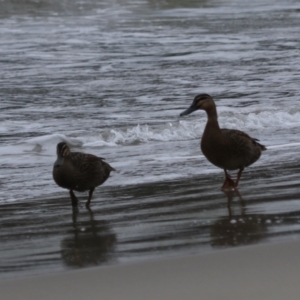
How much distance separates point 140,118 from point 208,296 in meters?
7.86

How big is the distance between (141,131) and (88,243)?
5302 millimetres

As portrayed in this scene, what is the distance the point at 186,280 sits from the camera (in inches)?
187

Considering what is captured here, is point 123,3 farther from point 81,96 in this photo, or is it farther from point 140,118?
point 140,118

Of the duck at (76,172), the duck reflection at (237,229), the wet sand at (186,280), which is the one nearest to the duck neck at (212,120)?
the duck at (76,172)

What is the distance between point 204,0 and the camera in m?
34.0

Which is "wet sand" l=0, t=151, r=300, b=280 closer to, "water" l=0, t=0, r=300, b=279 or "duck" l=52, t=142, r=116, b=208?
"water" l=0, t=0, r=300, b=279

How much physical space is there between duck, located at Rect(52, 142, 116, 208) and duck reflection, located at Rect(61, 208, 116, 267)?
1.47 feet

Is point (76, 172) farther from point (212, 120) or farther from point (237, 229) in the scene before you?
point (237, 229)

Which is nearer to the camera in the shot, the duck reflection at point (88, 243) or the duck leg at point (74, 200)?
the duck reflection at point (88, 243)

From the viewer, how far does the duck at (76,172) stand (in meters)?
7.07

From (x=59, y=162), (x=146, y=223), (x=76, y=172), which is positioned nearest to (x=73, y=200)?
(x=76, y=172)

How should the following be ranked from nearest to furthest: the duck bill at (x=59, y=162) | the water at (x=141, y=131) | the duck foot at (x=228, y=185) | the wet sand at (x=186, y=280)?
the wet sand at (x=186, y=280) < the water at (x=141, y=131) < the duck bill at (x=59, y=162) < the duck foot at (x=228, y=185)

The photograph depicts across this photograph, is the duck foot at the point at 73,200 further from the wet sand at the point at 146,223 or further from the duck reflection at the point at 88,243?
the duck reflection at the point at 88,243

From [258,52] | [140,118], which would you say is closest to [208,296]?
[140,118]
